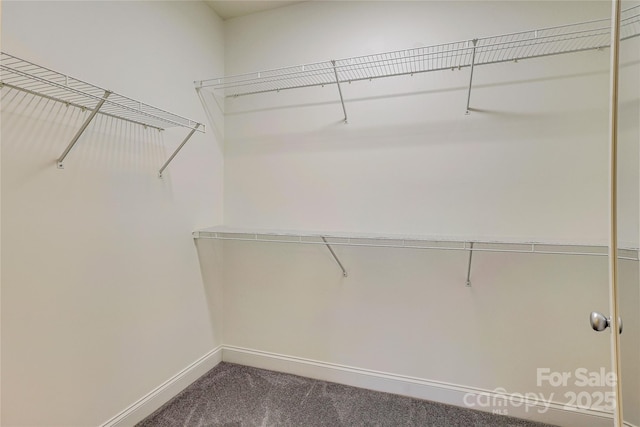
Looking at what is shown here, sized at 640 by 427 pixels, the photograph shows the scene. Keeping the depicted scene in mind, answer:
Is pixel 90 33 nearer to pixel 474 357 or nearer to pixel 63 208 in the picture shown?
pixel 63 208

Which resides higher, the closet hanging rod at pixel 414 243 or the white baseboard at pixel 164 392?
the closet hanging rod at pixel 414 243

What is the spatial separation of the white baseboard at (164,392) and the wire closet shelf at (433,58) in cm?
190

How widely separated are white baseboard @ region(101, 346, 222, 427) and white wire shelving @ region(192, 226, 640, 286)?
2.86 ft

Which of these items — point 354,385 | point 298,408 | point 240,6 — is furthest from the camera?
point 240,6

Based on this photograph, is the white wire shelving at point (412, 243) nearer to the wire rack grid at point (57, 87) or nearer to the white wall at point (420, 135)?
the white wall at point (420, 135)

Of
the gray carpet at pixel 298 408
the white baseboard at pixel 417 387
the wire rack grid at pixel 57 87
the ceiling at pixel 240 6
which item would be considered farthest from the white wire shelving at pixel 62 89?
the white baseboard at pixel 417 387

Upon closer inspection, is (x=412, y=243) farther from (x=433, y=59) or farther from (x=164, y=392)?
(x=164, y=392)

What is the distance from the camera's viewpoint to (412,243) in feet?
6.05

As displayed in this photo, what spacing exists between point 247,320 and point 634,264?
6.97 ft

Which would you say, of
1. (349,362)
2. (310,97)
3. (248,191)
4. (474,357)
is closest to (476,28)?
(310,97)

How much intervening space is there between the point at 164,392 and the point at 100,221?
1087mm

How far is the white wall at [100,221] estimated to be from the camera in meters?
1.19

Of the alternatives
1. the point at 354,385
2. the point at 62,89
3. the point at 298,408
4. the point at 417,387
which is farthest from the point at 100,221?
the point at 417,387

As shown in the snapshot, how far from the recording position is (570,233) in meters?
1.64
